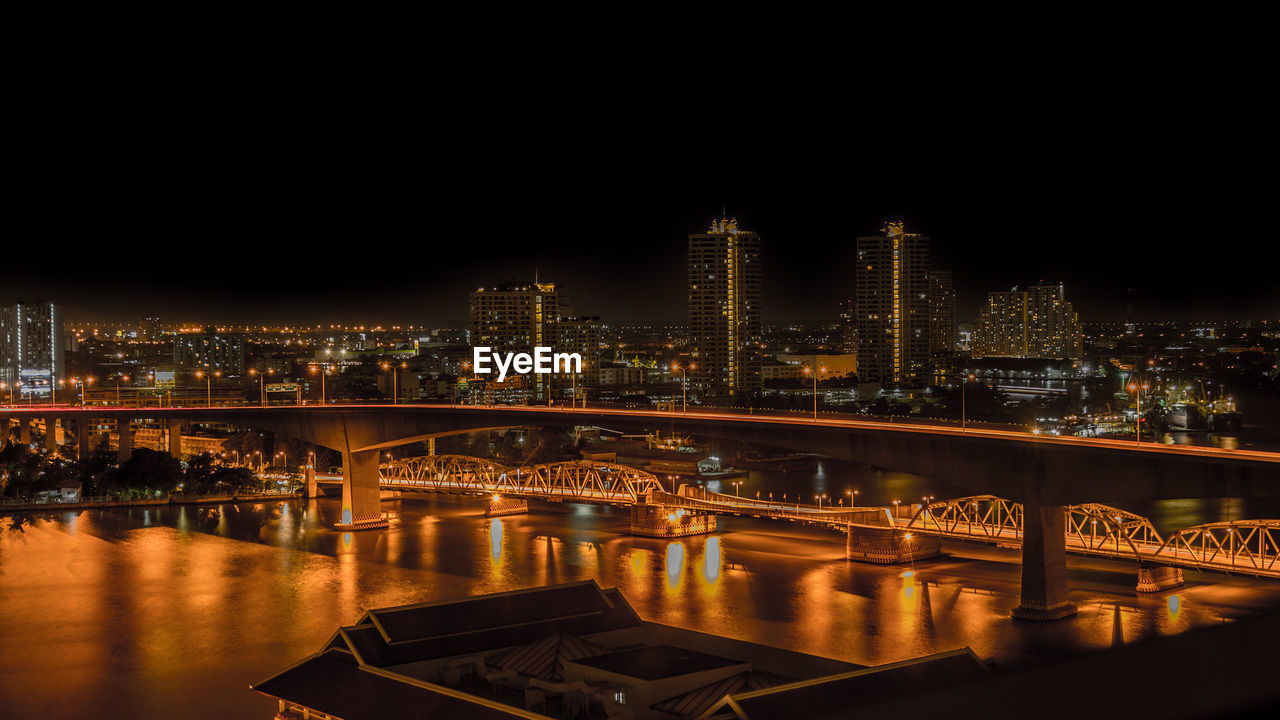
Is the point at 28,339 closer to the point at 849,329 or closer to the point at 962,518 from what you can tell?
the point at 849,329

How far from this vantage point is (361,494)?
129 feet

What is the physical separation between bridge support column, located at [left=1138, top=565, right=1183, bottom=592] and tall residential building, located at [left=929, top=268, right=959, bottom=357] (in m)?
69.3

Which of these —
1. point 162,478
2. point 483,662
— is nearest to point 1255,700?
point 483,662

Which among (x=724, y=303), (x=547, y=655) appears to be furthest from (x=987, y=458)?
(x=724, y=303)

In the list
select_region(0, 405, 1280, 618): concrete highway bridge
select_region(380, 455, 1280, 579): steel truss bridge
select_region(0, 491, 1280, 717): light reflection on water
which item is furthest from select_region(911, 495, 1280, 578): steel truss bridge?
select_region(0, 405, 1280, 618): concrete highway bridge

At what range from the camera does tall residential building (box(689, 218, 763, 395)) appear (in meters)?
84.5

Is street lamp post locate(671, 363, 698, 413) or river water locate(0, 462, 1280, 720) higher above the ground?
street lamp post locate(671, 363, 698, 413)

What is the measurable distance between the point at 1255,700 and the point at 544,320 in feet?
282

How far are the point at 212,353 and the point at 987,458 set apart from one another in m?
105

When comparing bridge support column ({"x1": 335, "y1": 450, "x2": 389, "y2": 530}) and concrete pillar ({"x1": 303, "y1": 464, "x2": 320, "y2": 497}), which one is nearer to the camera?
bridge support column ({"x1": 335, "y1": 450, "x2": 389, "y2": 530})

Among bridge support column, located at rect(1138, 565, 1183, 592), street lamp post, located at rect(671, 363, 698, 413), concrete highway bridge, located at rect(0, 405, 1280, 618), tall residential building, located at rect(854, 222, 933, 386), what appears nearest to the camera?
concrete highway bridge, located at rect(0, 405, 1280, 618)

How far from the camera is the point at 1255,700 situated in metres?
3.30

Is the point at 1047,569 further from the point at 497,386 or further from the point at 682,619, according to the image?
the point at 497,386

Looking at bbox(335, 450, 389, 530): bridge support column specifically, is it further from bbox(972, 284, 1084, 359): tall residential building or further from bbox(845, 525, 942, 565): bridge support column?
bbox(972, 284, 1084, 359): tall residential building
